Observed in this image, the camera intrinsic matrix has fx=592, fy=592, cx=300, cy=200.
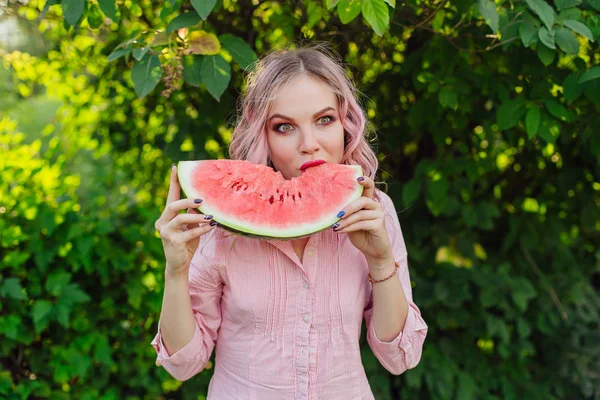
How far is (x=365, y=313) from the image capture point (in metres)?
1.67

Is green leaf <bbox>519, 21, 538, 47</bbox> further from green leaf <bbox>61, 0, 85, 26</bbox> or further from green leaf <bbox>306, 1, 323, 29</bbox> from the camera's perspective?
green leaf <bbox>61, 0, 85, 26</bbox>

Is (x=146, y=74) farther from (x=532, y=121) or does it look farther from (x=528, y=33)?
(x=532, y=121)

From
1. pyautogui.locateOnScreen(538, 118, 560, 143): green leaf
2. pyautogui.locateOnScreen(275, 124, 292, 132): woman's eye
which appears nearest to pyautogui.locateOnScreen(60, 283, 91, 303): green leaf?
pyautogui.locateOnScreen(275, 124, 292, 132): woman's eye

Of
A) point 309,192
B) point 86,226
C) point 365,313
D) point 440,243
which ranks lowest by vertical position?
point 440,243

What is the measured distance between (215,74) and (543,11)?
0.97 metres

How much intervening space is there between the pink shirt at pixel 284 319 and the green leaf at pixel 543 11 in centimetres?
81

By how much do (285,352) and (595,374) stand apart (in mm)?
2382

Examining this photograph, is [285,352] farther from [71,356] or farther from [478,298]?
[478,298]

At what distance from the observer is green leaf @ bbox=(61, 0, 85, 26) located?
163 centimetres

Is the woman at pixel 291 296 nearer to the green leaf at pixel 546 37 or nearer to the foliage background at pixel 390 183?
the foliage background at pixel 390 183

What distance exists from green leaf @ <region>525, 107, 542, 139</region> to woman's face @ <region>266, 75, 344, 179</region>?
0.77 meters

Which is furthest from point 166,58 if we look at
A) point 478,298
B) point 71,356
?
point 478,298

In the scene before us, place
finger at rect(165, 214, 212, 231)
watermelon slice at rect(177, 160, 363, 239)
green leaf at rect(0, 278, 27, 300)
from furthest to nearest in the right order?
green leaf at rect(0, 278, 27, 300) → watermelon slice at rect(177, 160, 363, 239) → finger at rect(165, 214, 212, 231)

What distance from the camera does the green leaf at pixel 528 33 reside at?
68.7 inches
